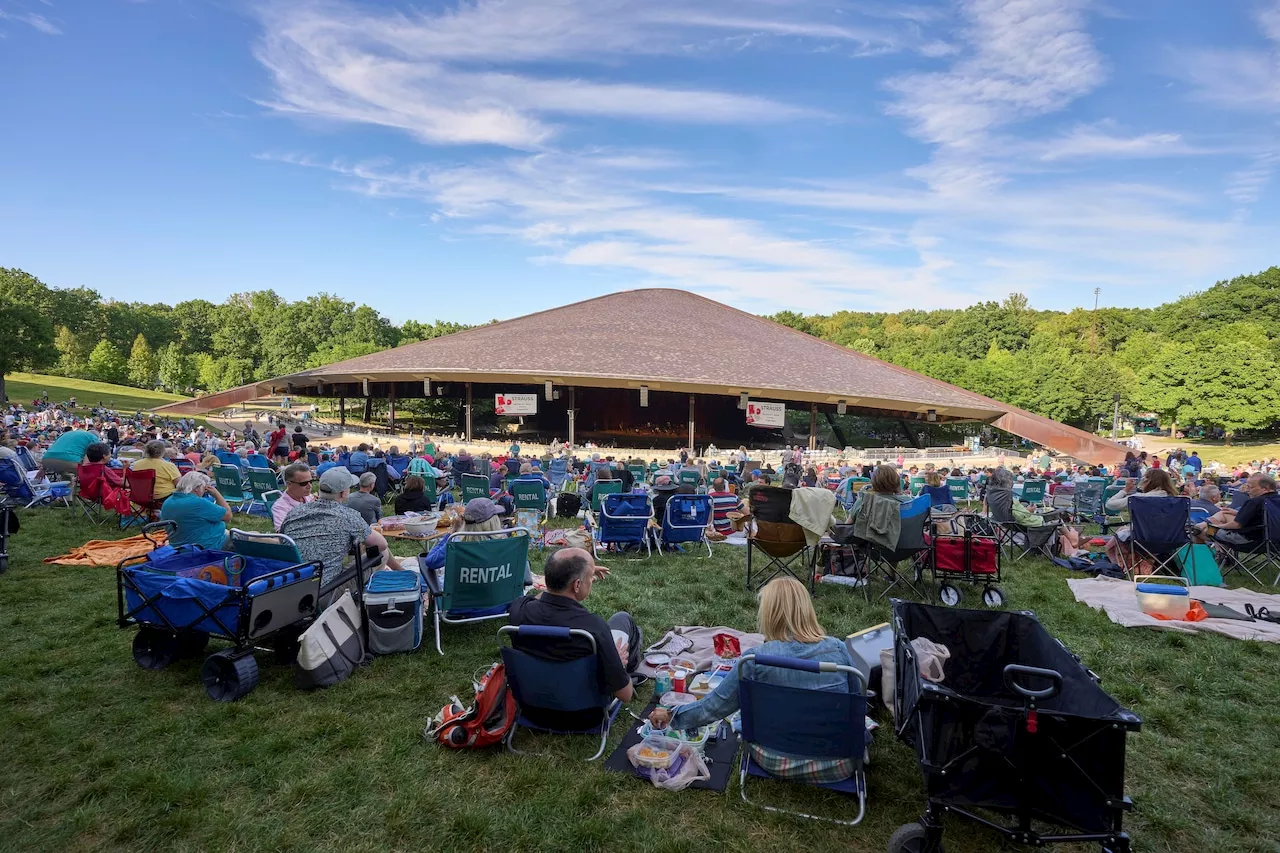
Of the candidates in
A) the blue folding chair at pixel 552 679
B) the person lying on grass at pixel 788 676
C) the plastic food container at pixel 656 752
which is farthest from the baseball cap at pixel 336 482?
the person lying on grass at pixel 788 676

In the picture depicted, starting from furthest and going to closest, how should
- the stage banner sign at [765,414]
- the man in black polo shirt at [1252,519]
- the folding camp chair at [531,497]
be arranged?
the stage banner sign at [765,414] < the folding camp chair at [531,497] < the man in black polo shirt at [1252,519]

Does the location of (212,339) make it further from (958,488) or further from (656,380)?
(958,488)

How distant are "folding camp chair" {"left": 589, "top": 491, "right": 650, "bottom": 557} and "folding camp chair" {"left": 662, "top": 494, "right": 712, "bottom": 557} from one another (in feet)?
0.93

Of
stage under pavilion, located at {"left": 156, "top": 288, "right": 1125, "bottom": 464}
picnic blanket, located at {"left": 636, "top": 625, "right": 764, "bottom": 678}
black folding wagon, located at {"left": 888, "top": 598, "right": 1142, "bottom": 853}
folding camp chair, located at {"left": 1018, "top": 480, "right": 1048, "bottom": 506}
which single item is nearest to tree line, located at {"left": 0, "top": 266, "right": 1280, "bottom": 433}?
stage under pavilion, located at {"left": 156, "top": 288, "right": 1125, "bottom": 464}

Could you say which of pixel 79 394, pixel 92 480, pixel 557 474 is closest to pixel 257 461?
pixel 92 480

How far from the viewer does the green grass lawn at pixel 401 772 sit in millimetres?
3207

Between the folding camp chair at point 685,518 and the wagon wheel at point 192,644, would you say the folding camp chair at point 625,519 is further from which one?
the wagon wheel at point 192,644

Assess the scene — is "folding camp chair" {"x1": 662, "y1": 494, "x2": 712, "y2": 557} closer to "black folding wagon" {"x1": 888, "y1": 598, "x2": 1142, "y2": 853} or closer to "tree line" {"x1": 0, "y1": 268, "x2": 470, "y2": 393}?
"black folding wagon" {"x1": 888, "y1": 598, "x2": 1142, "y2": 853}

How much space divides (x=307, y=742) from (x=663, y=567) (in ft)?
16.3

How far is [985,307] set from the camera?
218 ft

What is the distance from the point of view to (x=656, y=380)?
26641 mm

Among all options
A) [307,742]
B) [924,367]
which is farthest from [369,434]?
[924,367]

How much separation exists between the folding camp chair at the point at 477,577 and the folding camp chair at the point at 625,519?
316 centimetres

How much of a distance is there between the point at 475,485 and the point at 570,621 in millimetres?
7583
